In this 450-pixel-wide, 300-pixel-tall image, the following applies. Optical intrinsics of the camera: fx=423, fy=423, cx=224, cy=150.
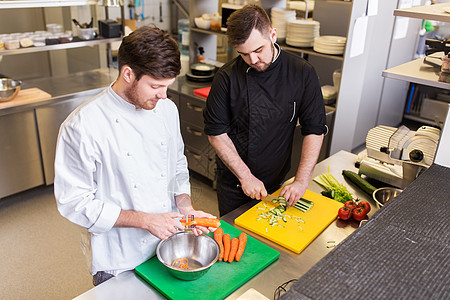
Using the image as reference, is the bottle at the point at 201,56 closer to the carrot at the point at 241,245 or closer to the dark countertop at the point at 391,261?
the carrot at the point at 241,245

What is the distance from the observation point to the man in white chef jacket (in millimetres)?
1360

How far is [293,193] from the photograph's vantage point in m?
1.95

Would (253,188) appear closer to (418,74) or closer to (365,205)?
(365,205)

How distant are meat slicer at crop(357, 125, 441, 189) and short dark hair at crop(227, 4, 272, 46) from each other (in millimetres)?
822

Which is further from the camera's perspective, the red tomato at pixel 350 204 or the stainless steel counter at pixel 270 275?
the red tomato at pixel 350 204

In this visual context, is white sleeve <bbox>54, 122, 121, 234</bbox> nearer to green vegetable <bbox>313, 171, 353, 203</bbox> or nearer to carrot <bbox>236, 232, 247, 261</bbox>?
carrot <bbox>236, 232, 247, 261</bbox>

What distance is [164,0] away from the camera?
20.3 ft

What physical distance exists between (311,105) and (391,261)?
1225mm

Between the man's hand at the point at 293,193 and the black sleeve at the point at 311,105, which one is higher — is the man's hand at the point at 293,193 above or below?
below

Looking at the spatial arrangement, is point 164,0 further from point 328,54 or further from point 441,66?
point 441,66

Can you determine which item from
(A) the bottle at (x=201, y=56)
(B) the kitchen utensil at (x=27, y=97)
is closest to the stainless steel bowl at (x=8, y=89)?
(B) the kitchen utensil at (x=27, y=97)

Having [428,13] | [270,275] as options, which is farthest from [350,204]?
[428,13]

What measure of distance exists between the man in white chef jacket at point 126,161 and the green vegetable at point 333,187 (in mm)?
803

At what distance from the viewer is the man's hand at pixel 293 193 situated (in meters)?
1.94
